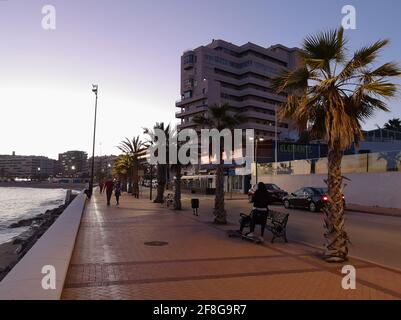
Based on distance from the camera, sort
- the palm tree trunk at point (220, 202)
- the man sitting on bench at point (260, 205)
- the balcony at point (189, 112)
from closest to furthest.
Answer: the man sitting on bench at point (260, 205) < the palm tree trunk at point (220, 202) < the balcony at point (189, 112)

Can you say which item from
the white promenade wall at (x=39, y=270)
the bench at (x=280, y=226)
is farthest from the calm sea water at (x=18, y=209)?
the bench at (x=280, y=226)

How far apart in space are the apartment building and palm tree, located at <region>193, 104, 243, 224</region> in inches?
3995

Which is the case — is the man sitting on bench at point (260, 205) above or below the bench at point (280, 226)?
above

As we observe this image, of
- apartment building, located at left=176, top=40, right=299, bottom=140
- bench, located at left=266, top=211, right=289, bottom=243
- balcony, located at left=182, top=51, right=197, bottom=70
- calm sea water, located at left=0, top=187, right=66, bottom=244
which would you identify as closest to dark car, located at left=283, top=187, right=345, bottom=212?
bench, located at left=266, top=211, right=289, bottom=243

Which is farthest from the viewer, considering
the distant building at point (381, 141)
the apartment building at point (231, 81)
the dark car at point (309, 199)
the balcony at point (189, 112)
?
the apartment building at point (231, 81)

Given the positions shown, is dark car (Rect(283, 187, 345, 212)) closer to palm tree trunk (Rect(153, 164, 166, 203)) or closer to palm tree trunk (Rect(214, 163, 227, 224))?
palm tree trunk (Rect(153, 164, 166, 203))

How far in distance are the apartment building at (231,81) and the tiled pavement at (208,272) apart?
360 feet

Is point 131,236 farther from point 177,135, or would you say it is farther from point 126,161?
point 126,161

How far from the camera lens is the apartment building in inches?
4906

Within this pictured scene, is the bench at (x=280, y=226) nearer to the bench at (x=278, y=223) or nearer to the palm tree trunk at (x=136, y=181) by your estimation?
the bench at (x=278, y=223)

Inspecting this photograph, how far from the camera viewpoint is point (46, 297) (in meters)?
6.58

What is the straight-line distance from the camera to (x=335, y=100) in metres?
10.6

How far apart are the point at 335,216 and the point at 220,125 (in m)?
9.87

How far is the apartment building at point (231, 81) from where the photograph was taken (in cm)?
12462
